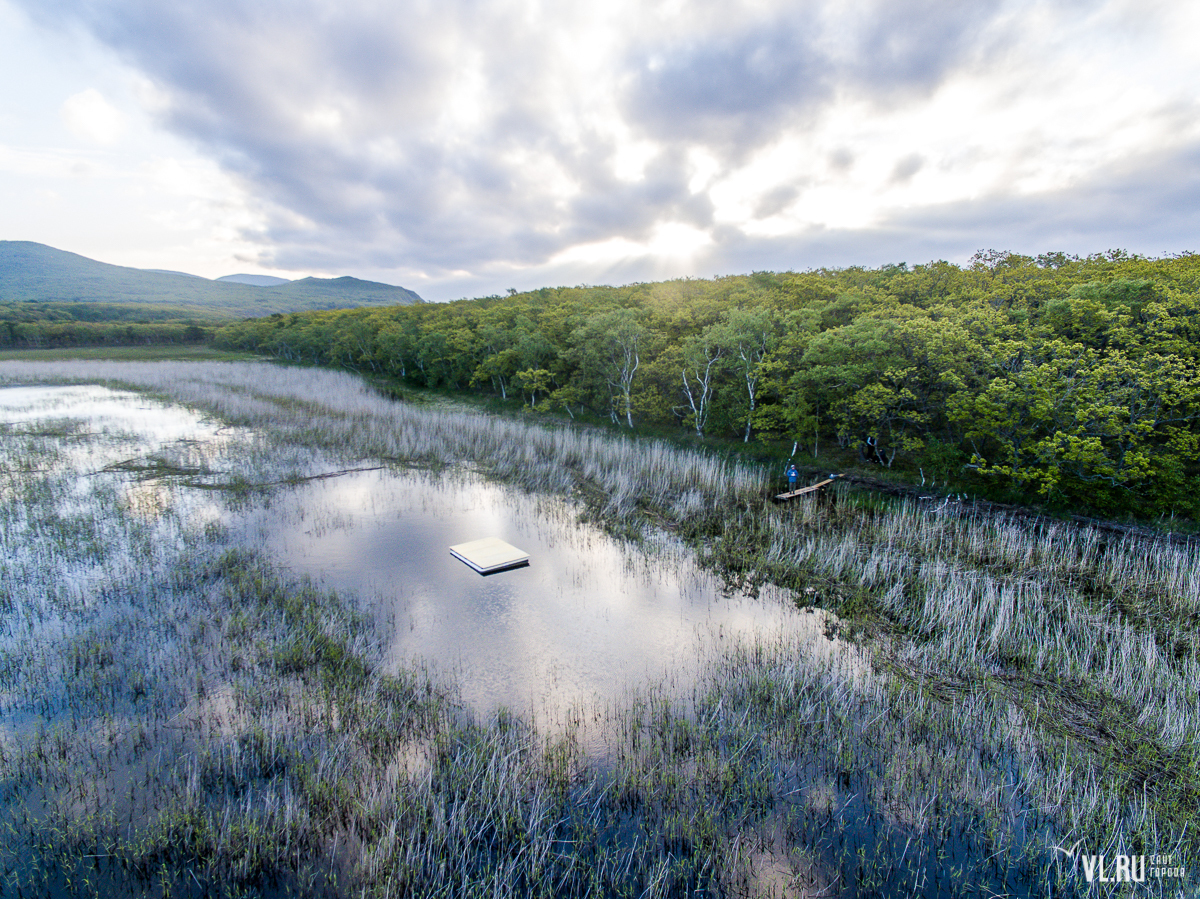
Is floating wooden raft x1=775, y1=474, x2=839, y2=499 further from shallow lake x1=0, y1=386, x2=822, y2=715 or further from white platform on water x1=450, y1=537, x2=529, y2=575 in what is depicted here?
white platform on water x1=450, y1=537, x2=529, y2=575

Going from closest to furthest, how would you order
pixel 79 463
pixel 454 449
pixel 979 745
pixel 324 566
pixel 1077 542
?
pixel 979 745, pixel 324 566, pixel 1077 542, pixel 79 463, pixel 454 449

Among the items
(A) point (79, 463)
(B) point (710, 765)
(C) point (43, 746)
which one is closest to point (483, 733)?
(B) point (710, 765)

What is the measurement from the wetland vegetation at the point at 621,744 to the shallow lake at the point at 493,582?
0.59 metres

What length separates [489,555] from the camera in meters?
A: 13.0

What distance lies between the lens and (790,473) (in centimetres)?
1820

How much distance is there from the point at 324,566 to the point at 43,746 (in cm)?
570

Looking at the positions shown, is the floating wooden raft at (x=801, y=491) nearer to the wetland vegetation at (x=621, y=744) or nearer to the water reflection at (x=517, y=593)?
the wetland vegetation at (x=621, y=744)

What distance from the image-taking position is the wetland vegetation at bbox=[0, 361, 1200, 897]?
17.1 ft

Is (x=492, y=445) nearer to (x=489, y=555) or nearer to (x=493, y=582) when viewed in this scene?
(x=489, y=555)

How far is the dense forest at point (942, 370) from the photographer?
49.5ft

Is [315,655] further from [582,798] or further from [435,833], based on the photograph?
[582,798]
